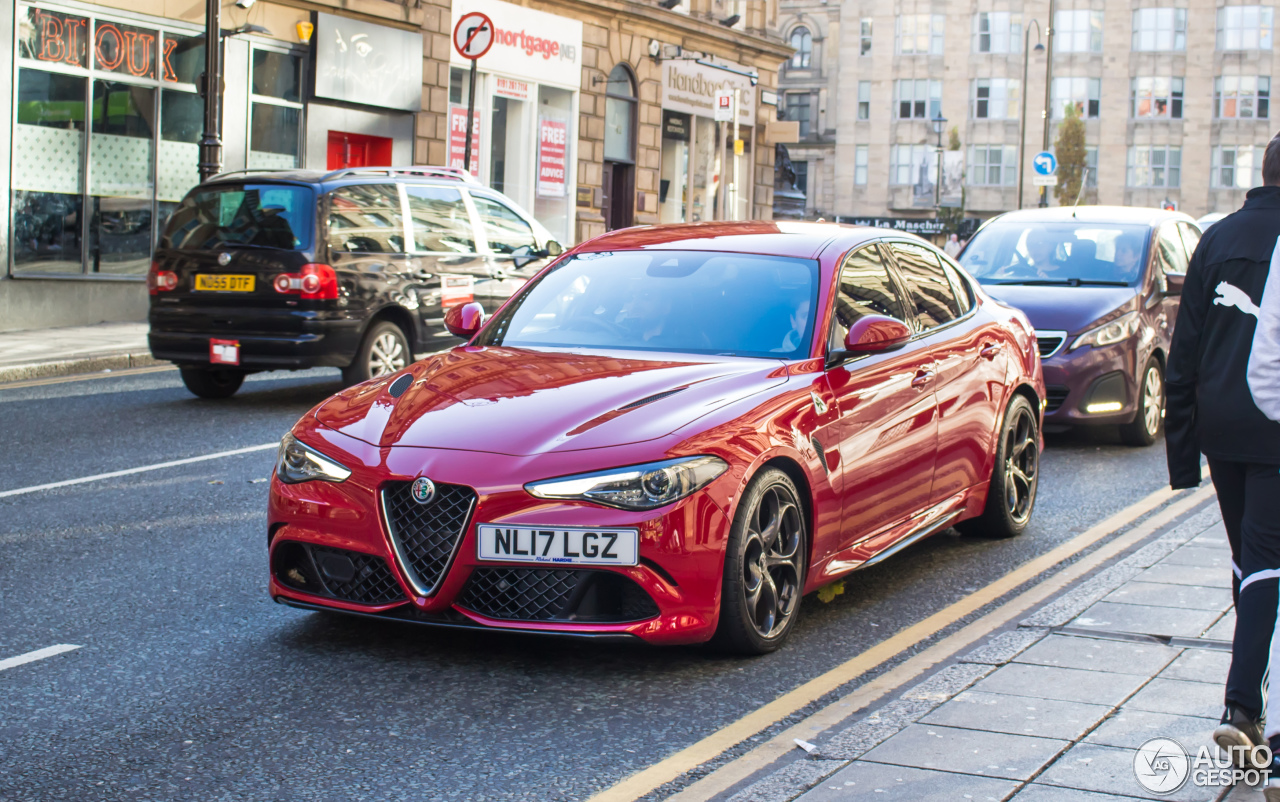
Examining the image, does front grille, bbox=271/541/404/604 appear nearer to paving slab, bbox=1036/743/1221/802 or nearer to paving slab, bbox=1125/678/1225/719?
paving slab, bbox=1036/743/1221/802

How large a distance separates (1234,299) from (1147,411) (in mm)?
7514

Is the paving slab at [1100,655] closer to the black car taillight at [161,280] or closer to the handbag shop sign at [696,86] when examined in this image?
the black car taillight at [161,280]

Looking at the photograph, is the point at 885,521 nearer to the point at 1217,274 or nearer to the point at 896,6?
the point at 1217,274

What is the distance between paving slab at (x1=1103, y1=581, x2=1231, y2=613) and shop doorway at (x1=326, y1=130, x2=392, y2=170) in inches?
718

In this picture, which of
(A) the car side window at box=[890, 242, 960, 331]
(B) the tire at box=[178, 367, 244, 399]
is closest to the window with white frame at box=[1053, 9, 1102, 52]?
(B) the tire at box=[178, 367, 244, 399]

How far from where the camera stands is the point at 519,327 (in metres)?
6.25

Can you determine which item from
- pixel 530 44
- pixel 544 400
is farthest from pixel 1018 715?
pixel 530 44

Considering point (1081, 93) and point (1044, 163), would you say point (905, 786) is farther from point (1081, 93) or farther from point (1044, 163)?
point (1081, 93)

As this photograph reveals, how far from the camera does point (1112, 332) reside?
420 inches

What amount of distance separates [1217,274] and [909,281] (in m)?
2.82

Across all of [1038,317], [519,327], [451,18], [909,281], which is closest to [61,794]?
[519,327]

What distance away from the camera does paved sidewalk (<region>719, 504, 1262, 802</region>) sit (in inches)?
147

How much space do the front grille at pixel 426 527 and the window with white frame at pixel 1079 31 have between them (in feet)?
272

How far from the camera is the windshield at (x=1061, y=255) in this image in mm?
11461
